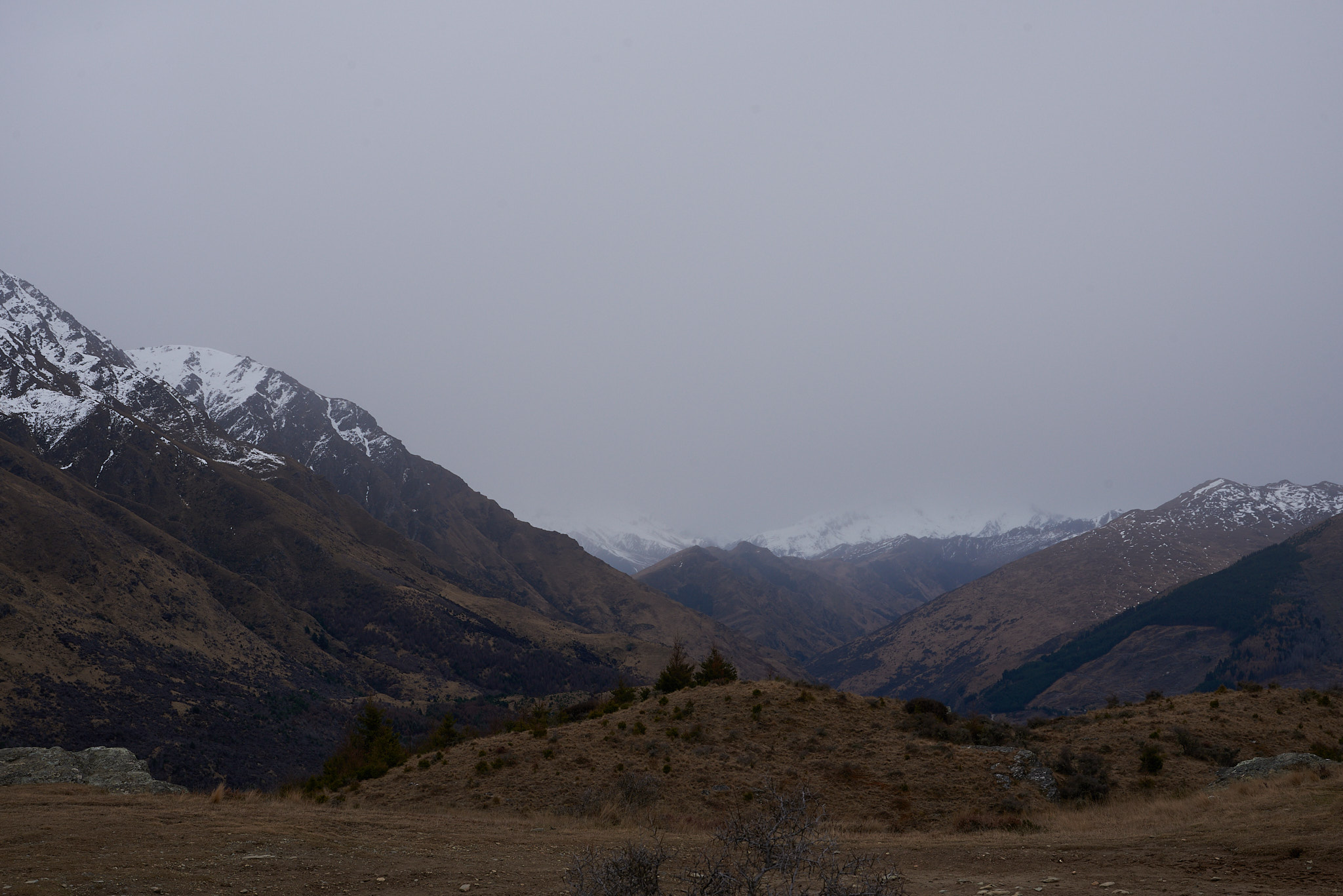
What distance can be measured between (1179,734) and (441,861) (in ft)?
96.3

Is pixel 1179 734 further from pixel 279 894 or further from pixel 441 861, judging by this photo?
pixel 279 894

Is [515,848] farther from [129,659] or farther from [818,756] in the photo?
[129,659]

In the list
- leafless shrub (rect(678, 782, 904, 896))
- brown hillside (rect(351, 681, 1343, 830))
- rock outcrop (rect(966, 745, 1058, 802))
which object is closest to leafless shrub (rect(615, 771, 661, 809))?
brown hillside (rect(351, 681, 1343, 830))

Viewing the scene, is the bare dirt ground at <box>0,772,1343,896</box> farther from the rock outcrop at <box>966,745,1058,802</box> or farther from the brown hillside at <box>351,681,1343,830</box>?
the brown hillside at <box>351,681,1343,830</box>

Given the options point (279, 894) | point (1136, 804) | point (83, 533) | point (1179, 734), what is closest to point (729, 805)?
point (1136, 804)

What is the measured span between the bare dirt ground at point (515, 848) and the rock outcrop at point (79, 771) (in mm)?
2819

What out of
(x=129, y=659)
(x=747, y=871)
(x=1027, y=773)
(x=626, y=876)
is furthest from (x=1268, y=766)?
(x=129, y=659)

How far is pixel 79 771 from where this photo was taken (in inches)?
1027

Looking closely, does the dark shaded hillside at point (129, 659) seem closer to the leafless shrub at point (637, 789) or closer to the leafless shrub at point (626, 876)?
the leafless shrub at point (637, 789)

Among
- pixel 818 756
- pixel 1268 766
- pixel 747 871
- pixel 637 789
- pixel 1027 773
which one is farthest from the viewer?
pixel 818 756

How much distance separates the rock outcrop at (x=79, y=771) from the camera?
80.8 feet

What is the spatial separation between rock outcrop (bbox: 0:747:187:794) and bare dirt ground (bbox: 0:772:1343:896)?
2.82 metres

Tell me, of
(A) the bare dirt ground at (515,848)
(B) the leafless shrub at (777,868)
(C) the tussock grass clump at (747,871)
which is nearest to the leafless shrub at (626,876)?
(C) the tussock grass clump at (747,871)

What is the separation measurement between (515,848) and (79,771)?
2033 centimetres
